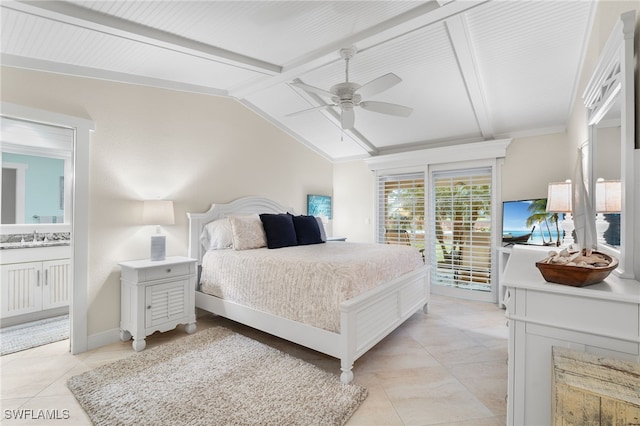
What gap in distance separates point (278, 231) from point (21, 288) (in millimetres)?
2990

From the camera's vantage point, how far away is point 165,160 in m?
3.46

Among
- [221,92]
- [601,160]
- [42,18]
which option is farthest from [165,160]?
[601,160]

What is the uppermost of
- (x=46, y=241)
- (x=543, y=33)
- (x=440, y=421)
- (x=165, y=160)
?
(x=543, y=33)

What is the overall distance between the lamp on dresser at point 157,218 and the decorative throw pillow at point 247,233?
2.28ft

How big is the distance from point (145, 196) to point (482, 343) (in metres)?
3.93

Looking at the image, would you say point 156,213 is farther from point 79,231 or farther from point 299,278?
point 299,278

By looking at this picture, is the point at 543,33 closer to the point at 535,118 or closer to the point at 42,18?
the point at 535,118

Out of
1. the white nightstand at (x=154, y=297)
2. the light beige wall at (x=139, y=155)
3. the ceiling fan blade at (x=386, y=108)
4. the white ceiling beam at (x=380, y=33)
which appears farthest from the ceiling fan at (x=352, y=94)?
the white nightstand at (x=154, y=297)

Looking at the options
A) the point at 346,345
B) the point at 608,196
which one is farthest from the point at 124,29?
the point at 608,196

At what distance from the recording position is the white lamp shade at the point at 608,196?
5.11 ft

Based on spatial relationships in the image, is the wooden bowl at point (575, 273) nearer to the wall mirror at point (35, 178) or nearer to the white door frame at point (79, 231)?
the white door frame at point (79, 231)

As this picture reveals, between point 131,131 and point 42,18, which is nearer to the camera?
point 42,18

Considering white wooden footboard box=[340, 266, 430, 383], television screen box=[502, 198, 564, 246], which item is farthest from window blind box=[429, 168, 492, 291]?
white wooden footboard box=[340, 266, 430, 383]

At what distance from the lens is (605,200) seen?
1.72 m
